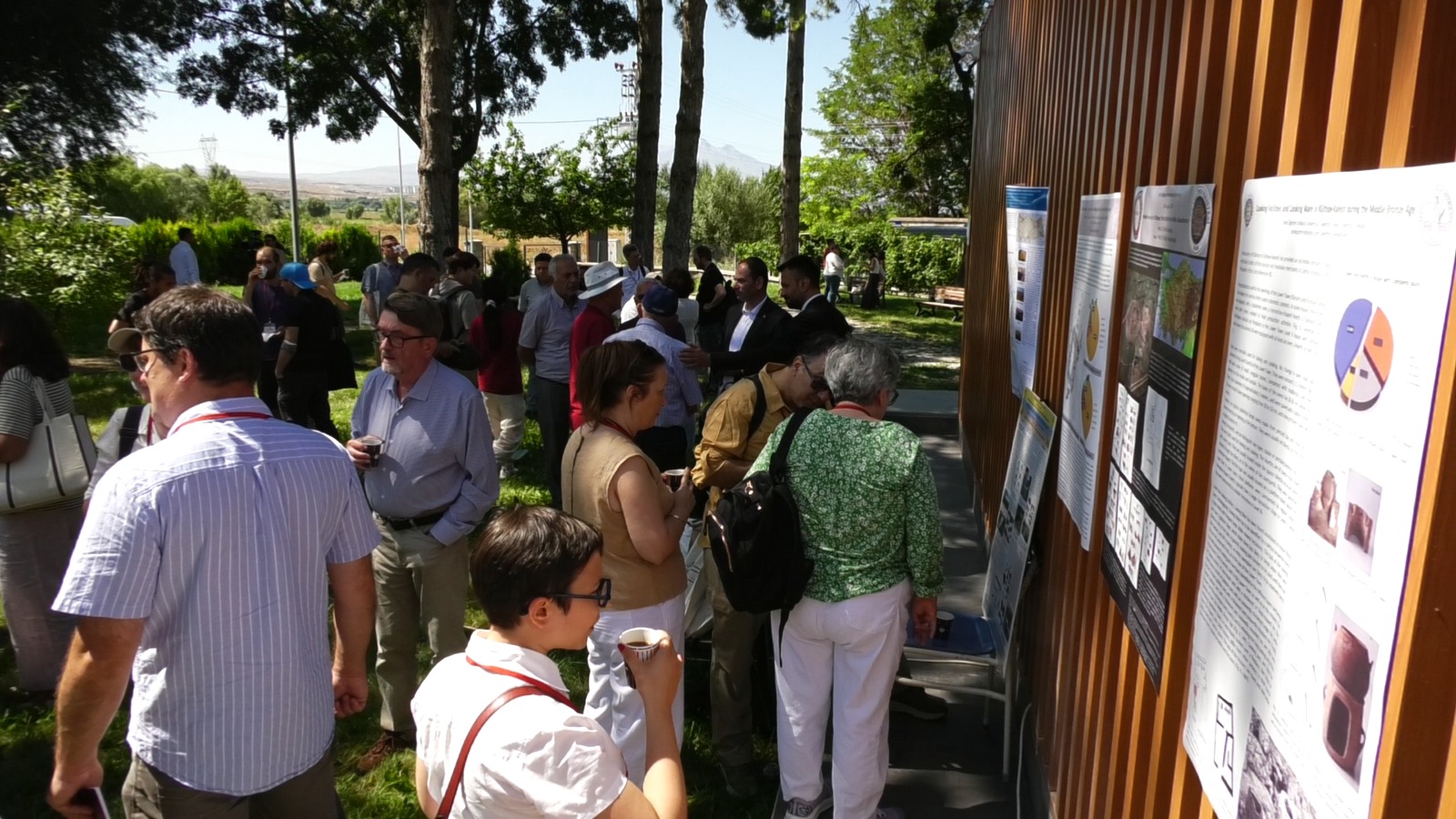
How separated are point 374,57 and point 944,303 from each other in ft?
46.9

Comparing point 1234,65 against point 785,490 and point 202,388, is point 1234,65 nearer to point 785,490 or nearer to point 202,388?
point 785,490

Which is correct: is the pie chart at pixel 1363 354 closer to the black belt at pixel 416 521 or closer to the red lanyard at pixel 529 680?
the red lanyard at pixel 529 680

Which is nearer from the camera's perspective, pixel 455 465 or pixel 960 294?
pixel 455 465

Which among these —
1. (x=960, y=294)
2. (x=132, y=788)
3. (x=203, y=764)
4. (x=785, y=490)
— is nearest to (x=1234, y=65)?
(x=785, y=490)

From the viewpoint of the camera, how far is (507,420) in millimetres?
8875

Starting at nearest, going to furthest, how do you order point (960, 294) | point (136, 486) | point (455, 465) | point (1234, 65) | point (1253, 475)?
point (1253, 475) < point (1234, 65) < point (136, 486) < point (455, 465) < point (960, 294)

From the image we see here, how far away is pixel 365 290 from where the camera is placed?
42.7ft

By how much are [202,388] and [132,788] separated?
1.03 m

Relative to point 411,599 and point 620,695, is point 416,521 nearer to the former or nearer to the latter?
point 411,599

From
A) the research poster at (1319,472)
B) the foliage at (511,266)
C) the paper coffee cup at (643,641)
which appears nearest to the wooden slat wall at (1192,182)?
the research poster at (1319,472)

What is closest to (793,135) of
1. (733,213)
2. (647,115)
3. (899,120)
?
(647,115)

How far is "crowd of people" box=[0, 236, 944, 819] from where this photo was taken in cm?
210

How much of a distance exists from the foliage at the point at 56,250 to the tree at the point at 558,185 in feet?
59.7

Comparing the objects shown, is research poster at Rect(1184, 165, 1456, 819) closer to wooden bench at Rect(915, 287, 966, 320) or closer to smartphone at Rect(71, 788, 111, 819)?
smartphone at Rect(71, 788, 111, 819)
